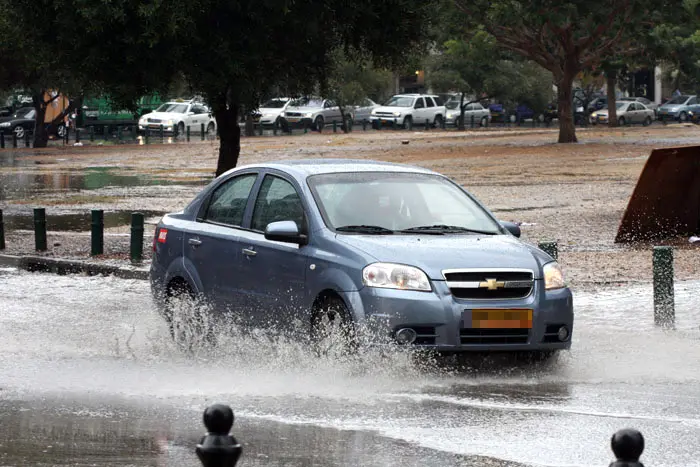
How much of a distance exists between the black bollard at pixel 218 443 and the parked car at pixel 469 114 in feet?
227

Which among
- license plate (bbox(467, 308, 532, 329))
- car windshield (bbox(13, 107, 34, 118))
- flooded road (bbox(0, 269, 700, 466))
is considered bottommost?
flooded road (bbox(0, 269, 700, 466))

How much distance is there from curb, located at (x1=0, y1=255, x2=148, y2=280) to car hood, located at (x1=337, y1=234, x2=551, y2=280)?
6.81 meters

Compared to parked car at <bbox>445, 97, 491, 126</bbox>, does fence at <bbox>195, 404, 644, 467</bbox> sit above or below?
below

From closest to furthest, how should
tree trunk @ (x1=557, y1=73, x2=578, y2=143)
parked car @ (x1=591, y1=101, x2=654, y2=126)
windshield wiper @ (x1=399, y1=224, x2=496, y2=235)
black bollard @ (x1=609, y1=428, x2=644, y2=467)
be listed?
1. black bollard @ (x1=609, y1=428, x2=644, y2=467)
2. windshield wiper @ (x1=399, y1=224, x2=496, y2=235)
3. tree trunk @ (x1=557, y1=73, x2=578, y2=143)
4. parked car @ (x1=591, y1=101, x2=654, y2=126)

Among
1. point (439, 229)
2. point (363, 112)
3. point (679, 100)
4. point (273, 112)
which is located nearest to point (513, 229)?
point (439, 229)

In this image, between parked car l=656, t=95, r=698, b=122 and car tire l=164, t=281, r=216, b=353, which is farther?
parked car l=656, t=95, r=698, b=122

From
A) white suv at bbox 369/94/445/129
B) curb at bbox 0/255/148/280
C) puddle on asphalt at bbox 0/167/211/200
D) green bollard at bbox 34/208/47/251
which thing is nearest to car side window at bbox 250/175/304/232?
curb at bbox 0/255/148/280

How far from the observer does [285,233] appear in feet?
31.9

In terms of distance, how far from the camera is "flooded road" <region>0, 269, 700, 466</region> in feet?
23.0

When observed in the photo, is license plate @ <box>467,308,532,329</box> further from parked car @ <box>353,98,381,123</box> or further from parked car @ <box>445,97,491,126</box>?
parked car @ <box>353,98,381,123</box>

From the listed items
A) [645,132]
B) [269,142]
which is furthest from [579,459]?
[645,132]

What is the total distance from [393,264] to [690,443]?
2601 mm

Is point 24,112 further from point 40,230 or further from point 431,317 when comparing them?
point 431,317

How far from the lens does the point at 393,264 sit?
30.3 feet
